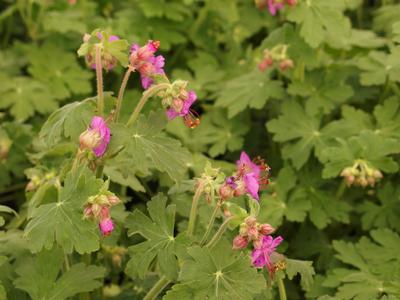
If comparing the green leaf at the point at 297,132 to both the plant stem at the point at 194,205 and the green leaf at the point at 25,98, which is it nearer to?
the plant stem at the point at 194,205

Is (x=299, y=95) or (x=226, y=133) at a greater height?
(x=299, y=95)

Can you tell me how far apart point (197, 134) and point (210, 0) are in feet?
3.20

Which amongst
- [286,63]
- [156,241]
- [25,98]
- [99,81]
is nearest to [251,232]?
[156,241]

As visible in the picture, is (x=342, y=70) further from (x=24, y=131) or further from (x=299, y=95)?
(x=24, y=131)

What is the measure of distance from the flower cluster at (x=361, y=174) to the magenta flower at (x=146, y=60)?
0.97 m

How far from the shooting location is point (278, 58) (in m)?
3.20

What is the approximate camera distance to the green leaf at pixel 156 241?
210 centimetres

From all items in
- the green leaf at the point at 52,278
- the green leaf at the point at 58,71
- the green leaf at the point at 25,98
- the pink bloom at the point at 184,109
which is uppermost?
the pink bloom at the point at 184,109

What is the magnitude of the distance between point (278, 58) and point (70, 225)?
151 cm

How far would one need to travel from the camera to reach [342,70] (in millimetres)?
3357

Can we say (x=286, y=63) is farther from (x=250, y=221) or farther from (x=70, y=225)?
(x=70, y=225)

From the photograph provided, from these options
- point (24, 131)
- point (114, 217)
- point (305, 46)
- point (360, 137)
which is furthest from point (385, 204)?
point (24, 131)

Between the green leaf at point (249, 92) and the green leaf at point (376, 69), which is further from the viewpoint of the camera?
the green leaf at point (249, 92)

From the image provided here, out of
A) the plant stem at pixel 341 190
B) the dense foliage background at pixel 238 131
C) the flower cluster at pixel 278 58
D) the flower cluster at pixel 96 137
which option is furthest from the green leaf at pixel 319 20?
the flower cluster at pixel 96 137
